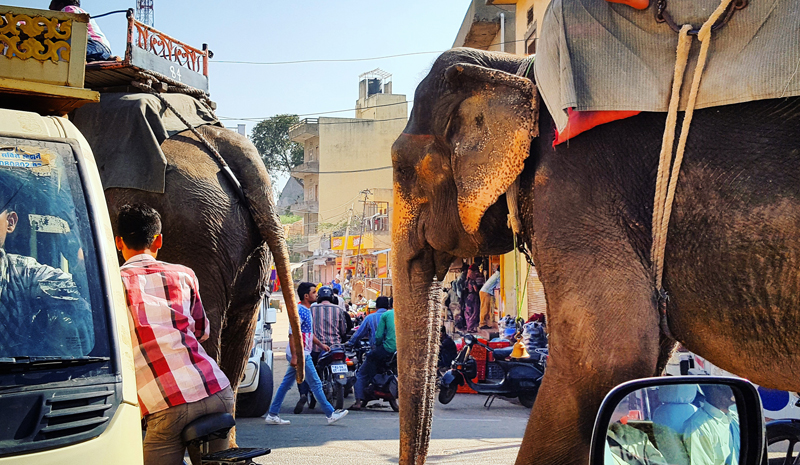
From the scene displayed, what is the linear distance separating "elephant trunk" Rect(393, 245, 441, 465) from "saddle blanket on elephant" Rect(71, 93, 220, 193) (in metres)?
1.75

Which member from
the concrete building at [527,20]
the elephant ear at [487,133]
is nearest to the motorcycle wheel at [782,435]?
the elephant ear at [487,133]

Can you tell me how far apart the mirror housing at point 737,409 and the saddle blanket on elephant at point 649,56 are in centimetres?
92

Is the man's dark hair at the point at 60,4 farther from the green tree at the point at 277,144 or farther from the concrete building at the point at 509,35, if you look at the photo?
the green tree at the point at 277,144

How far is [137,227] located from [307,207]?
2141 inches

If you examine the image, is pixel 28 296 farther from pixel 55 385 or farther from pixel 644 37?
pixel 644 37

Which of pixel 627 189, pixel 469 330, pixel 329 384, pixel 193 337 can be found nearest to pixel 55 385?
pixel 193 337

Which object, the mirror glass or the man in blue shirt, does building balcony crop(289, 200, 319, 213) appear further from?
the mirror glass

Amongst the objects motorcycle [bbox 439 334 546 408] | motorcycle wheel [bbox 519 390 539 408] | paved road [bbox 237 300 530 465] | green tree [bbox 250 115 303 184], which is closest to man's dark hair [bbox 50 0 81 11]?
paved road [bbox 237 300 530 465]

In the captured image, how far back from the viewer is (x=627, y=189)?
3027 millimetres

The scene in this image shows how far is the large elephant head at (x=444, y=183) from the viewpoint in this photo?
341 centimetres

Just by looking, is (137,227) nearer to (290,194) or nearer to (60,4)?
(60,4)

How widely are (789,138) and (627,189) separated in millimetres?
581

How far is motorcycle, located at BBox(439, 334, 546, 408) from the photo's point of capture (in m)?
10.5

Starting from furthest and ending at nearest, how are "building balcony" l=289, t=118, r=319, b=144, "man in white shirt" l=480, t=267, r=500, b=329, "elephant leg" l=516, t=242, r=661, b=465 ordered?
"building balcony" l=289, t=118, r=319, b=144, "man in white shirt" l=480, t=267, r=500, b=329, "elephant leg" l=516, t=242, r=661, b=465
